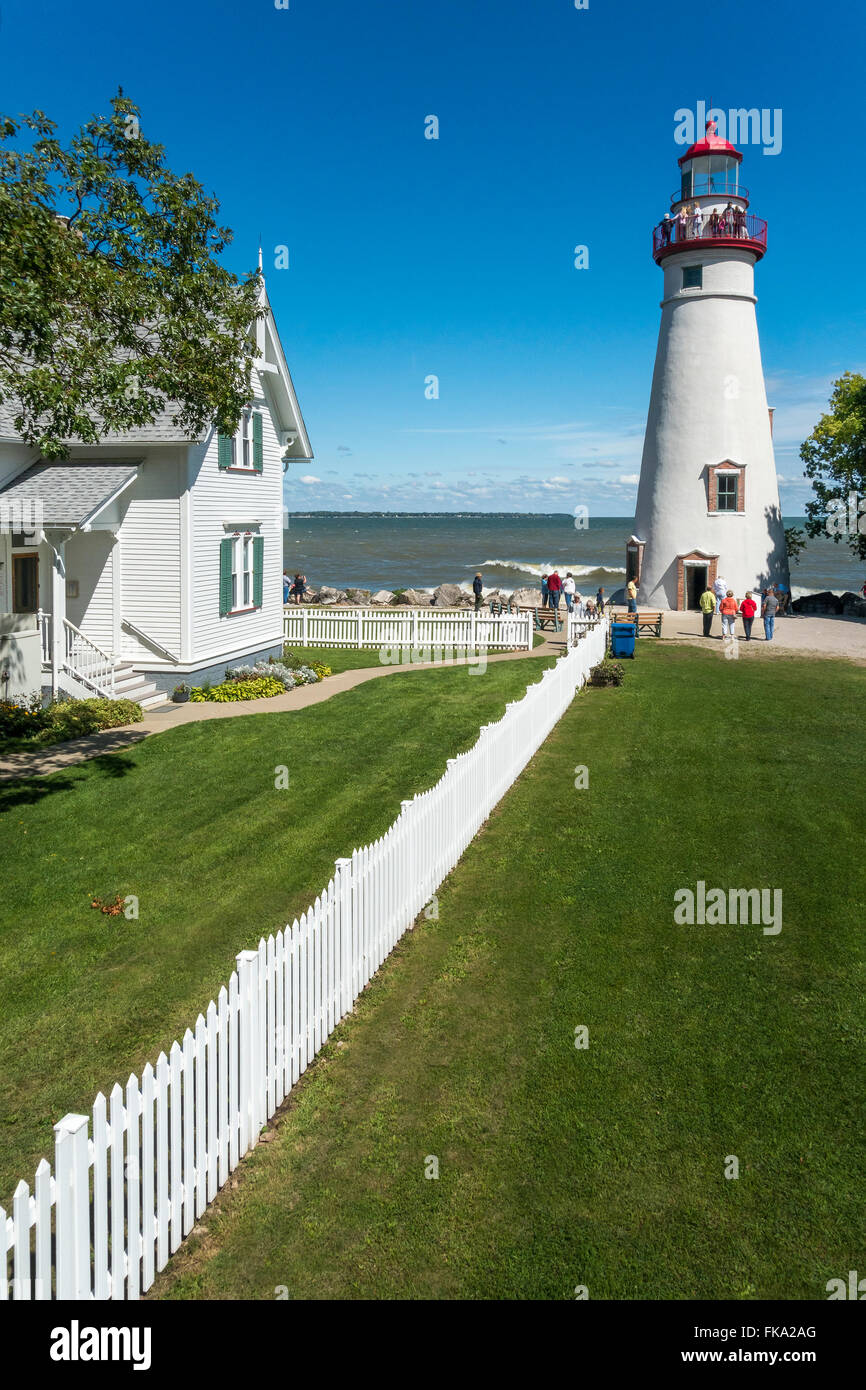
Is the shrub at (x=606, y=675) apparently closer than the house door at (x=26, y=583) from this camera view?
No

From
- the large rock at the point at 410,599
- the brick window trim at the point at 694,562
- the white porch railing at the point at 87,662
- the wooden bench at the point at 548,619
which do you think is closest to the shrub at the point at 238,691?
the white porch railing at the point at 87,662

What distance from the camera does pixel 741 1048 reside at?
24.8 feet

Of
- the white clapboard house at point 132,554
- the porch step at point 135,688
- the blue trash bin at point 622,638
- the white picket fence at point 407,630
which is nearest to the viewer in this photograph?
the white clapboard house at point 132,554

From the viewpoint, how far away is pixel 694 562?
123 feet

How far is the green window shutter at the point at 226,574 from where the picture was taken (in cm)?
2342

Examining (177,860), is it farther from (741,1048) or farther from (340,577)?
(340,577)

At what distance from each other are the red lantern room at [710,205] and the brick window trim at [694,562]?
11252mm

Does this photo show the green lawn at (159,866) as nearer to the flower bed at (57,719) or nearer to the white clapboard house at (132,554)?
the flower bed at (57,719)

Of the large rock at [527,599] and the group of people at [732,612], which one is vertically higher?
the large rock at [527,599]

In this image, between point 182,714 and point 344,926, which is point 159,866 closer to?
point 344,926

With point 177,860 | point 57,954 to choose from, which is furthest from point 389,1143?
point 177,860

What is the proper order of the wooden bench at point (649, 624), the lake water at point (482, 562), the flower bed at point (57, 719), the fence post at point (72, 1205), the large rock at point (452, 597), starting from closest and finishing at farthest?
the fence post at point (72, 1205) < the flower bed at point (57, 719) < the wooden bench at point (649, 624) < the large rock at point (452, 597) < the lake water at point (482, 562)

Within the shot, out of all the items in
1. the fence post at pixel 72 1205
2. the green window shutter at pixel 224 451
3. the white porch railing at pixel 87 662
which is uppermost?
the green window shutter at pixel 224 451

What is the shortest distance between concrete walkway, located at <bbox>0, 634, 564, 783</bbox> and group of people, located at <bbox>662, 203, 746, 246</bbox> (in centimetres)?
1763
